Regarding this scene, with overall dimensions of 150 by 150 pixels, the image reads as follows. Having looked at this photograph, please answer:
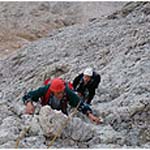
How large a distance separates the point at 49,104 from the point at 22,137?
3.92ft

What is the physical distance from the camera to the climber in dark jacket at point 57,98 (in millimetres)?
8109

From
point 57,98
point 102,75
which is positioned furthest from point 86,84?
point 102,75

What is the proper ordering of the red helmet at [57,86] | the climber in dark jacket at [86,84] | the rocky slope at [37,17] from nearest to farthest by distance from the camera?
the red helmet at [57,86] < the climber in dark jacket at [86,84] < the rocky slope at [37,17]

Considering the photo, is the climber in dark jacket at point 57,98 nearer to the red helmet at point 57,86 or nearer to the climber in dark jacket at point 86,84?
the red helmet at point 57,86

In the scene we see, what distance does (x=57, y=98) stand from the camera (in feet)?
26.9

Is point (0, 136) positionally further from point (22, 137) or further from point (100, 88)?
point (100, 88)

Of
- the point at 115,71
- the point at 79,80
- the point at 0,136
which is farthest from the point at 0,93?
the point at 0,136

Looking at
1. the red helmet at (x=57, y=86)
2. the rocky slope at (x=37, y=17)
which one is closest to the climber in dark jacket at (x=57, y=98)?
the red helmet at (x=57, y=86)

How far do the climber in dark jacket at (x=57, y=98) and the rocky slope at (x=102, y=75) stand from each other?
0.55 feet

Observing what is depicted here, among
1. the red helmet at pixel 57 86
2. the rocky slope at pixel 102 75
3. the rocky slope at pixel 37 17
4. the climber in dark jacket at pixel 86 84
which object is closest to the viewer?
the rocky slope at pixel 102 75

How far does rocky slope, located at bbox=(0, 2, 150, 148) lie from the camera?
25.4ft

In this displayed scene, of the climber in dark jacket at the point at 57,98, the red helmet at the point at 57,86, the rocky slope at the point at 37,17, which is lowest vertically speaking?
the climber in dark jacket at the point at 57,98

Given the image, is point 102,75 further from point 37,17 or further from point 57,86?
point 37,17

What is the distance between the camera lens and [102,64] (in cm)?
1399
